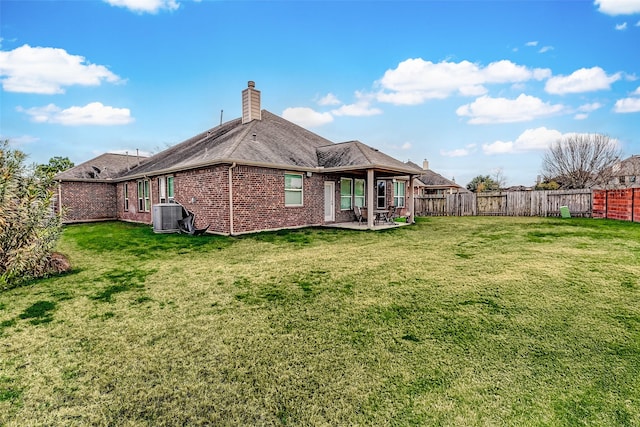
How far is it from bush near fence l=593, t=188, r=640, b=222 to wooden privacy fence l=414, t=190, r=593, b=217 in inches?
25.9

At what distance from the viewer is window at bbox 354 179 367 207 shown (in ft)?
54.1

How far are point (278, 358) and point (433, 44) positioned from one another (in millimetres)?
16616

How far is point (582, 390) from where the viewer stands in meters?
2.72

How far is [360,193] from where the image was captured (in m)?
16.8

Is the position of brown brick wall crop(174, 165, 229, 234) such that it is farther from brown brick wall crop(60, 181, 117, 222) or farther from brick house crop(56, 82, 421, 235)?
brown brick wall crop(60, 181, 117, 222)

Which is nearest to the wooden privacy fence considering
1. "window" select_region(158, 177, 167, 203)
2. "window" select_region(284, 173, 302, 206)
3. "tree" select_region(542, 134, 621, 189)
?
"window" select_region(284, 173, 302, 206)

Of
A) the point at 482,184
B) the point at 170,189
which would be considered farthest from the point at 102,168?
the point at 482,184

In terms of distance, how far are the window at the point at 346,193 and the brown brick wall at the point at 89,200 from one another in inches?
611

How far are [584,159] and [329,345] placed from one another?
37.4 metres

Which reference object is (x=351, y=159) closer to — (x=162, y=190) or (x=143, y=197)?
(x=162, y=190)

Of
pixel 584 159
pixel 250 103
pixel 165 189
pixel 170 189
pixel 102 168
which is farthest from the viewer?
pixel 584 159

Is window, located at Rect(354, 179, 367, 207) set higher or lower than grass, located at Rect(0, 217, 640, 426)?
higher

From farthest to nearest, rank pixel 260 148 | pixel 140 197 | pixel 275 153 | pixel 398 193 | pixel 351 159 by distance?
pixel 398 193 < pixel 140 197 < pixel 351 159 < pixel 275 153 < pixel 260 148

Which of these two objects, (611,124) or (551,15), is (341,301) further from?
(611,124)
